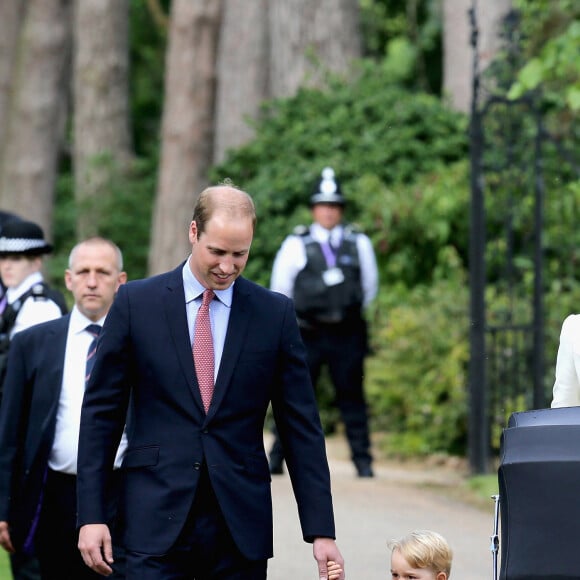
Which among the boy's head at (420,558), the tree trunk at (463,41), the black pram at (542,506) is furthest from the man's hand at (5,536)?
the tree trunk at (463,41)

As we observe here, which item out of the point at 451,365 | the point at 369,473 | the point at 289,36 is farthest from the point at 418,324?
the point at 289,36

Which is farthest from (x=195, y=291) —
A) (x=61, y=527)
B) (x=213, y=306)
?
(x=61, y=527)

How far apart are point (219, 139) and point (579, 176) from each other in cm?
920

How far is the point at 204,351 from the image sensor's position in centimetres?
475

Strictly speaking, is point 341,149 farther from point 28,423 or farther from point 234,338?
point 234,338

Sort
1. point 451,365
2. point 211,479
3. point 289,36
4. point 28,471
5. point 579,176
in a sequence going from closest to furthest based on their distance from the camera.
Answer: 1. point 211,479
2. point 28,471
3. point 579,176
4. point 451,365
5. point 289,36

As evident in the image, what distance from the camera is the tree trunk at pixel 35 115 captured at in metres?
22.0

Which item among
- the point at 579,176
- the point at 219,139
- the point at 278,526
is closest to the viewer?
the point at 278,526

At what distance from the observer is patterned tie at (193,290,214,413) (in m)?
4.72

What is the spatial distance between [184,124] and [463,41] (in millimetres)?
3795

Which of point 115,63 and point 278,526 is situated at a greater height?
point 115,63

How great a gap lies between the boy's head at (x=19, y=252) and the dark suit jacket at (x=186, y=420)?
2718 millimetres

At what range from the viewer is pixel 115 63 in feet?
74.6

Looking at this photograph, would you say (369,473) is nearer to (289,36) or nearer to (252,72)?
(289,36)
